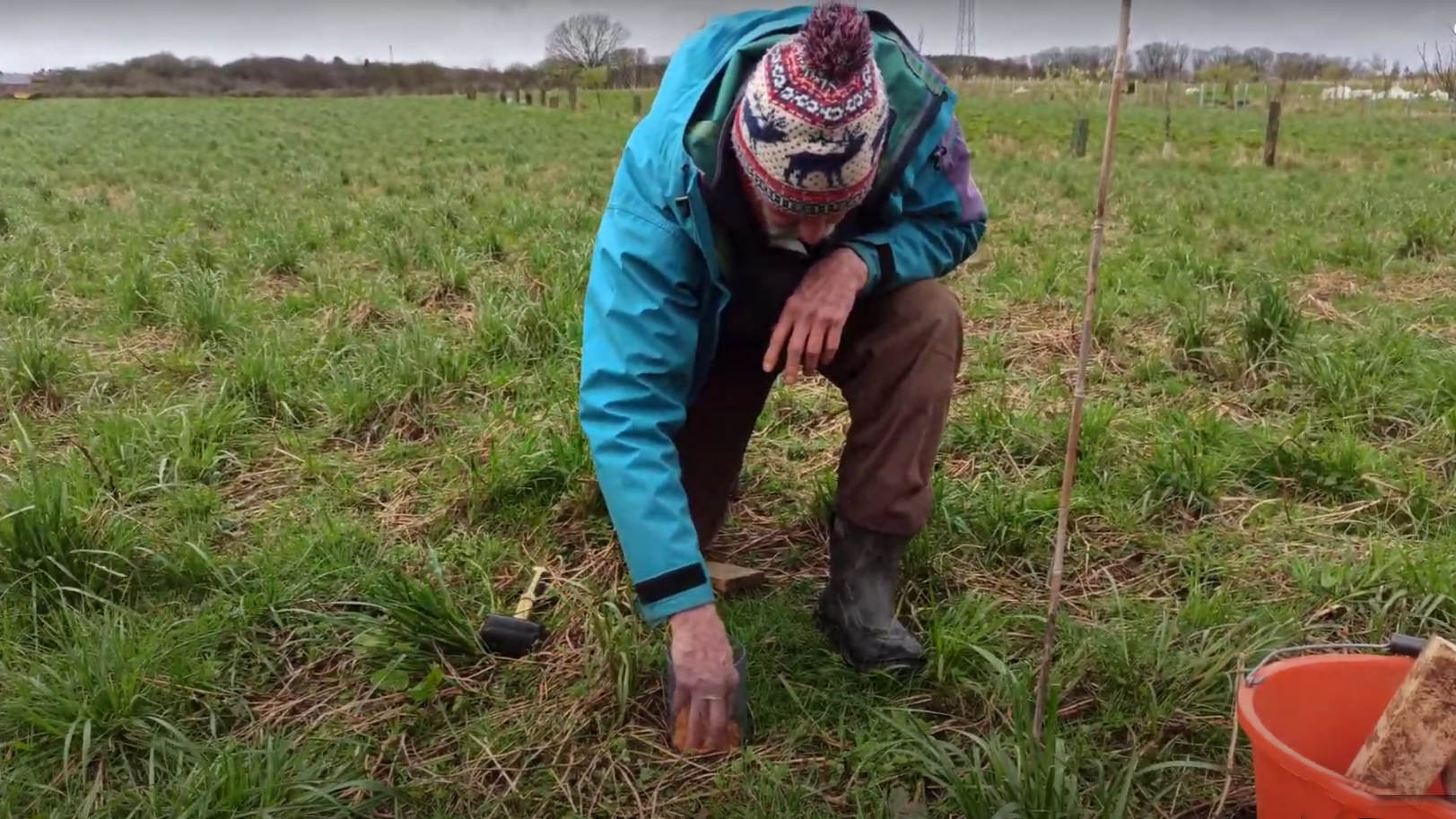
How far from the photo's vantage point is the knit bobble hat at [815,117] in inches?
63.2

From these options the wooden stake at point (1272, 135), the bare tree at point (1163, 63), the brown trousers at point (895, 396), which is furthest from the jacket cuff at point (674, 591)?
the bare tree at point (1163, 63)

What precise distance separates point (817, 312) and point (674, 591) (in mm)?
566

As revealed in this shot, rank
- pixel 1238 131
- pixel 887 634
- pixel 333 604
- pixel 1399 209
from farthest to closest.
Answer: pixel 1238 131 → pixel 1399 209 → pixel 333 604 → pixel 887 634

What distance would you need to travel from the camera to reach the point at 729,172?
180cm

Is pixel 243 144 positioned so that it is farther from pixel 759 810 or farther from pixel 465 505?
pixel 759 810

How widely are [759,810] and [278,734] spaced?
89 centimetres

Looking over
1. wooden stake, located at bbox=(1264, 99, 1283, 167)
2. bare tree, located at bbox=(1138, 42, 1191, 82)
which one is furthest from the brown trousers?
bare tree, located at bbox=(1138, 42, 1191, 82)

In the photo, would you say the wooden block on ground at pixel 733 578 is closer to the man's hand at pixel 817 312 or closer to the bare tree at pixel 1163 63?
the man's hand at pixel 817 312

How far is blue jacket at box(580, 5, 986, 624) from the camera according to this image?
1731 mm

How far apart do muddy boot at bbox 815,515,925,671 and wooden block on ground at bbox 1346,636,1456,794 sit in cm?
86

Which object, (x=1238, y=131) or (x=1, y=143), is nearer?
(x=1, y=143)

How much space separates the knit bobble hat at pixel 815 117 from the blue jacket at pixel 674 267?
12 centimetres

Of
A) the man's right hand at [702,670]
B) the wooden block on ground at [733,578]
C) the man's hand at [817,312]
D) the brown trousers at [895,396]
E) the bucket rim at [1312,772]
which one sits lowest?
the wooden block on ground at [733,578]

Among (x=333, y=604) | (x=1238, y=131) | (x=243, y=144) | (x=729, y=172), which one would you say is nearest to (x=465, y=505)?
(x=333, y=604)
